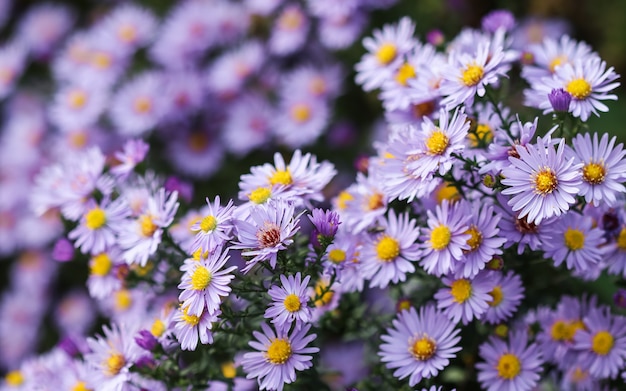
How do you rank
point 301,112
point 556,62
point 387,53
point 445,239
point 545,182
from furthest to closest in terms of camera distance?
point 301,112 < point 387,53 < point 556,62 < point 445,239 < point 545,182

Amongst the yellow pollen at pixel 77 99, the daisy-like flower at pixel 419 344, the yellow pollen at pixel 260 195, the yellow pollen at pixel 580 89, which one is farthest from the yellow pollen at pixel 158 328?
the yellow pollen at pixel 77 99

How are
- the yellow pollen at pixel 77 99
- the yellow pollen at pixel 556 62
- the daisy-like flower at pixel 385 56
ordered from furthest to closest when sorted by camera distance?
the yellow pollen at pixel 77 99 → the daisy-like flower at pixel 385 56 → the yellow pollen at pixel 556 62

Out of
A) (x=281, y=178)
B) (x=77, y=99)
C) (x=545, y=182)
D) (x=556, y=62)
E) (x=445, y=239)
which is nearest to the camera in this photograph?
(x=545, y=182)

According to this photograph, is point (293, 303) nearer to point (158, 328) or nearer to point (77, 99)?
point (158, 328)

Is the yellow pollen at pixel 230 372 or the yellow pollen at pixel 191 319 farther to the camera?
the yellow pollen at pixel 230 372

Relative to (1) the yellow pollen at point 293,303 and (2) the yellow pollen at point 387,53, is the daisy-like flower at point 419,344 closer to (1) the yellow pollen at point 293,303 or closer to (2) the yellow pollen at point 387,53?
(1) the yellow pollen at point 293,303

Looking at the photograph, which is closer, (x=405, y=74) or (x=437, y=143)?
(x=437, y=143)

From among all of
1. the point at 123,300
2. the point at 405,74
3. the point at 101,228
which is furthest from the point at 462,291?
the point at 123,300
